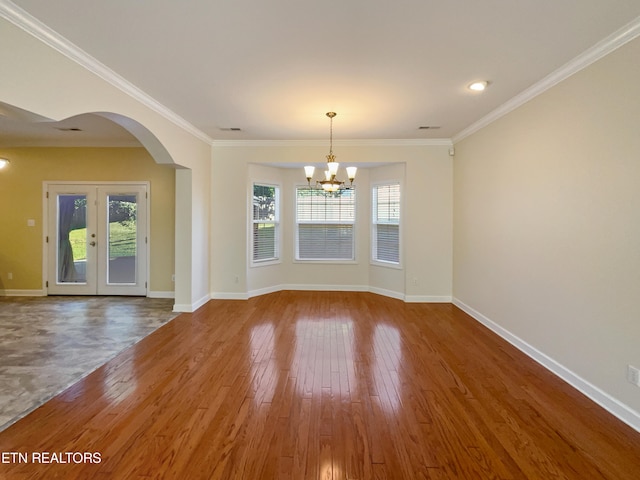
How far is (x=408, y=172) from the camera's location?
5.45m

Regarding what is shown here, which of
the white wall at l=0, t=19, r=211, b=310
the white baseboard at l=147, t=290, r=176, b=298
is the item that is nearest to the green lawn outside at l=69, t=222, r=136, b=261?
the white baseboard at l=147, t=290, r=176, b=298

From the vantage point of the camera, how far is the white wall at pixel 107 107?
7.16ft

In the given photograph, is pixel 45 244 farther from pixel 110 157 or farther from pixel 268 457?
pixel 268 457

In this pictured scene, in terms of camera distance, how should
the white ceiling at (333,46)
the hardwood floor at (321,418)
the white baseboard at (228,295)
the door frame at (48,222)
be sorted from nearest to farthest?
the hardwood floor at (321,418) → the white ceiling at (333,46) → the white baseboard at (228,295) → the door frame at (48,222)

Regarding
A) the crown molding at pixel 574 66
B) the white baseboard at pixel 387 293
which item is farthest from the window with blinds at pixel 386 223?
the crown molding at pixel 574 66

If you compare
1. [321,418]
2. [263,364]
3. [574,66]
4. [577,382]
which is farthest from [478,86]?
Result: [263,364]

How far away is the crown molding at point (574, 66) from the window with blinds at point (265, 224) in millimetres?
3828

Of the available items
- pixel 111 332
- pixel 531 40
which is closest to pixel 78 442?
pixel 111 332

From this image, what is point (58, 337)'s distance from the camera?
374 centimetres

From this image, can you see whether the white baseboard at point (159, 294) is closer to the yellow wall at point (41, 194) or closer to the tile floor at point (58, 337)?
the yellow wall at point (41, 194)

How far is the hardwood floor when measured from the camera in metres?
1.81

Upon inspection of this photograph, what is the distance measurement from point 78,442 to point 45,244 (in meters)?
5.31

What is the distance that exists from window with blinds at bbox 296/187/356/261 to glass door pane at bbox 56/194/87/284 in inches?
155

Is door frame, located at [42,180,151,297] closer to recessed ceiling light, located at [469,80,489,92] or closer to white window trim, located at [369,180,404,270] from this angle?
white window trim, located at [369,180,404,270]
